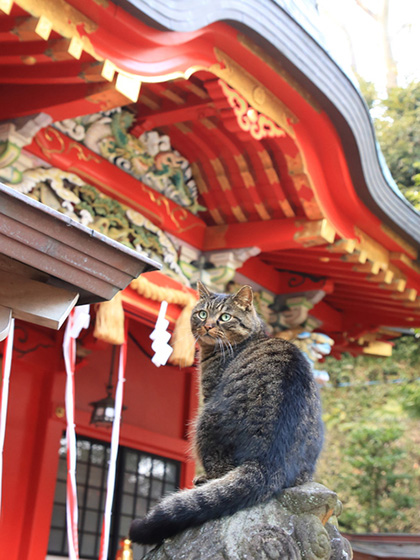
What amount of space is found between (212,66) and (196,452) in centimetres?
293

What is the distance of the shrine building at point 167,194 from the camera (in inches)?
170

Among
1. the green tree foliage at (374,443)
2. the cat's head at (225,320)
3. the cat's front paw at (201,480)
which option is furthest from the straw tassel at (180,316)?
the green tree foliage at (374,443)

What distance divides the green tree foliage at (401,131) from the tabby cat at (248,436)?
9.56 meters

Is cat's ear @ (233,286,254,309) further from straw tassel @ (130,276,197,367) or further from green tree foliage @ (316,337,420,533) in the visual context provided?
green tree foliage @ (316,337,420,533)

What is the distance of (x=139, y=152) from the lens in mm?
5812

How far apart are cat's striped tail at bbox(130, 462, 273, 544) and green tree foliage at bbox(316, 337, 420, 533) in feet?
29.6

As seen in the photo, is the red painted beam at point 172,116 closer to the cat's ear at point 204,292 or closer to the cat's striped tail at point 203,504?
the cat's ear at point 204,292

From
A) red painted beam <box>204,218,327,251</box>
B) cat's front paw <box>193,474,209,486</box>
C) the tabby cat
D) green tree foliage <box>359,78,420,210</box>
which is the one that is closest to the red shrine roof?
red painted beam <box>204,218,327,251</box>

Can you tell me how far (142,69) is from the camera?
13.9 feet

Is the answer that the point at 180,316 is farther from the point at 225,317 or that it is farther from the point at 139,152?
the point at 225,317

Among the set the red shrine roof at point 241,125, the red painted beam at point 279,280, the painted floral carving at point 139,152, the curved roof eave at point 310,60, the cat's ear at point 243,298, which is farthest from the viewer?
the red painted beam at point 279,280

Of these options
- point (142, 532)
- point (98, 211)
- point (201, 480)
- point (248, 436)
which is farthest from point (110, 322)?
point (142, 532)

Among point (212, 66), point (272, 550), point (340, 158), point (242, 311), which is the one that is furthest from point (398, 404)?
point (272, 550)

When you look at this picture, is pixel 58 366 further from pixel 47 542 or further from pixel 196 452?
pixel 196 452
